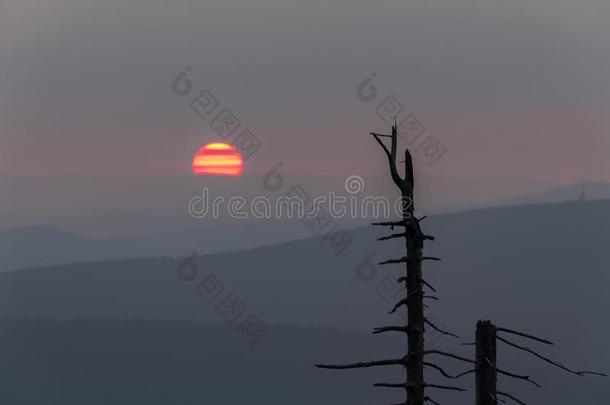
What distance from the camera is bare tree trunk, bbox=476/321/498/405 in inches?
612

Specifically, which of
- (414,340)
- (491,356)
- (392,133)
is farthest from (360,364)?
(392,133)

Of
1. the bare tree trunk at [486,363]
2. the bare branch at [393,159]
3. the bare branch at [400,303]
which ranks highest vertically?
the bare branch at [393,159]

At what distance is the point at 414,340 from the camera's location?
15.9 meters

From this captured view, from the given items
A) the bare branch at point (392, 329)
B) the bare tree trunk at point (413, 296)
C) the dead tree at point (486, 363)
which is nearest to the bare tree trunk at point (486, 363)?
the dead tree at point (486, 363)

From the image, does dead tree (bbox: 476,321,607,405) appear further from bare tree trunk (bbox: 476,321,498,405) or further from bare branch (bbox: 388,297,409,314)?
bare branch (bbox: 388,297,409,314)

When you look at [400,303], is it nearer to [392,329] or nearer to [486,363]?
[392,329]

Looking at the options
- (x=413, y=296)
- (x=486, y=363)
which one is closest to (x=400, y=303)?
(x=413, y=296)

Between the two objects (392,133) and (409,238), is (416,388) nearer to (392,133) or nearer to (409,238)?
(409,238)

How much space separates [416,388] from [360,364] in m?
1.16

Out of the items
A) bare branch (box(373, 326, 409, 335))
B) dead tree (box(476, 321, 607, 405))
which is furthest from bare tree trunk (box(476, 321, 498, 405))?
bare branch (box(373, 326, 409, 335))

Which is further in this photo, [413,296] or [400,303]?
[413,296]

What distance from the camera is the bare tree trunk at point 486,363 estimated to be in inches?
612

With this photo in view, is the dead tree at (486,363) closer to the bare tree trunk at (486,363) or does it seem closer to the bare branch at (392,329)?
the bare tree trunk at (486,363)

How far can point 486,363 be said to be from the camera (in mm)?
15641
